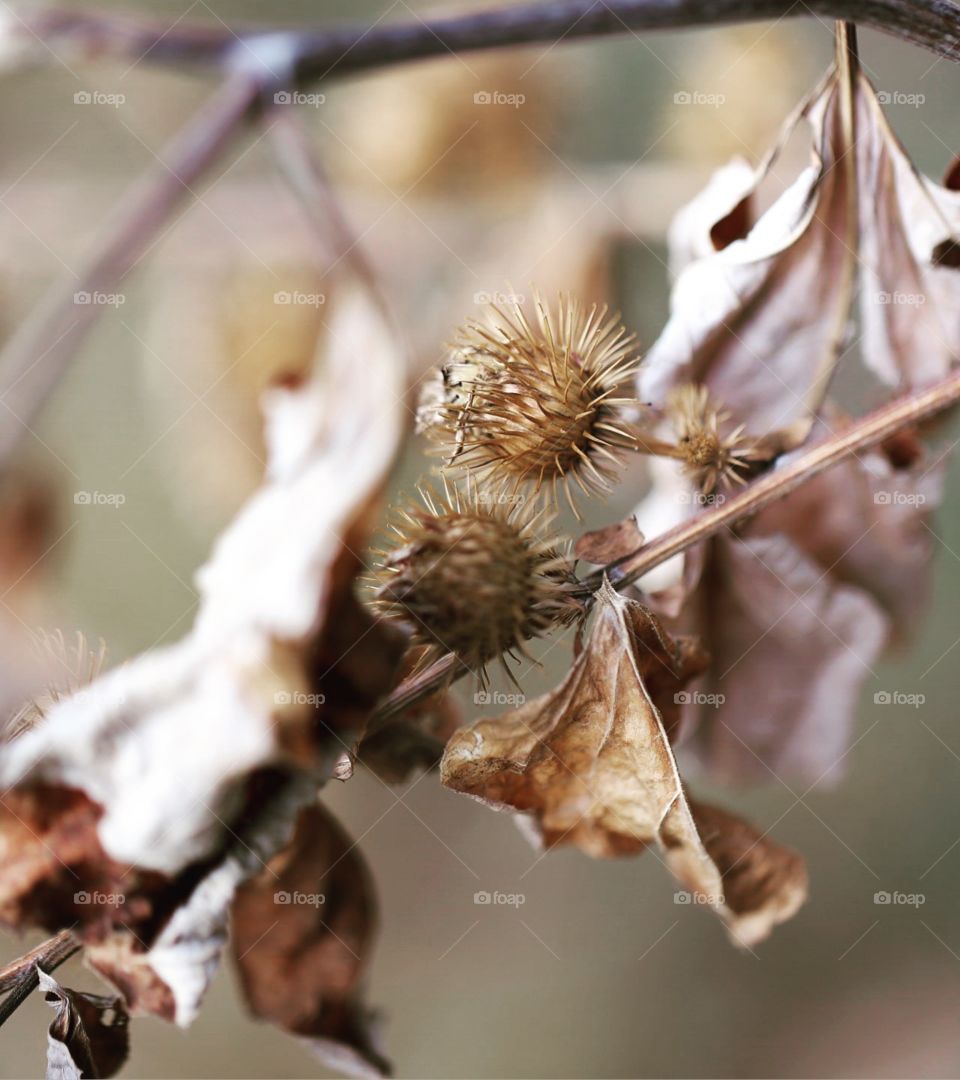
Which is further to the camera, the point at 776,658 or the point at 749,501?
the point at 776,658

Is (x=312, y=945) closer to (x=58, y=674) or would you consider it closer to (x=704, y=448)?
(x=58, y=674)

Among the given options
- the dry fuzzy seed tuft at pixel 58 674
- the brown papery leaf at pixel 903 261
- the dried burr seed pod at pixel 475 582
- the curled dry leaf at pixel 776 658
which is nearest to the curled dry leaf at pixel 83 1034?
the dry fuzzy seed tuft at pixel 58 674

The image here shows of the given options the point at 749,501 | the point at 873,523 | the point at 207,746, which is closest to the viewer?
the point at 207,746

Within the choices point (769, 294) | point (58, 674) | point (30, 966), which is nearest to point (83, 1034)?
point (30, 966)

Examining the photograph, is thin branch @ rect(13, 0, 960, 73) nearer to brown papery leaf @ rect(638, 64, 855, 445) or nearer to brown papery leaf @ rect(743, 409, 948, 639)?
brown papery leaf @ rect(638, 64, 855, 445)

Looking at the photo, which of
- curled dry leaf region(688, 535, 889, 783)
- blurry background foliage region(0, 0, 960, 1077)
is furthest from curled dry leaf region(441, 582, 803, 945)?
blurry background foliage region(0, 0, 960, 1077)

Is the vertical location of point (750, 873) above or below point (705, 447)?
below

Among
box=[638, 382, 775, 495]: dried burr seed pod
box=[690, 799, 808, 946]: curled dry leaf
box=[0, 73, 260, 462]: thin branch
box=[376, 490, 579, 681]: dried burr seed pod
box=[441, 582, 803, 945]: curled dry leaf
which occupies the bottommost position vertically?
box=[690, 799, 808, 946]: curled dry leaf
